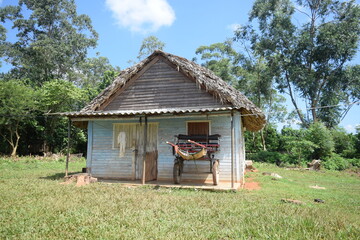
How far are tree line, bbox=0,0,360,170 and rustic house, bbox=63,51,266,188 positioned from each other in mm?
10965

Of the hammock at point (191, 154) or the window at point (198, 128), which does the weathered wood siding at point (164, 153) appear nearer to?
the window at point (198, 128)

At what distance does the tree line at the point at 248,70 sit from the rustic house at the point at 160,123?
10965 mm

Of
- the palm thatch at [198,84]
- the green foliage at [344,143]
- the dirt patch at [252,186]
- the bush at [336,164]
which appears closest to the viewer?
the dirt patch at [252,186]

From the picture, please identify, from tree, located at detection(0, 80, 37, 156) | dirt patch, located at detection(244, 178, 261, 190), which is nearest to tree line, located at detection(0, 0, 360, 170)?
tree, located at detection(0, 80, 37, 156)

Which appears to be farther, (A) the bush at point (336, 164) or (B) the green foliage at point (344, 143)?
(B) the green foliage at point (344, 143)

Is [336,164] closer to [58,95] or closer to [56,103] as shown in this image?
[58,95]

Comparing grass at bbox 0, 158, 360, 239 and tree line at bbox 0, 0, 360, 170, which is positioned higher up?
tree line at bbox 0, 0, 360, 170

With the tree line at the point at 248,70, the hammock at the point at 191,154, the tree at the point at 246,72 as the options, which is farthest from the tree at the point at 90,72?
the hammock at the point at 191,154

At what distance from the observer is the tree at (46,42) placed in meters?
28.2

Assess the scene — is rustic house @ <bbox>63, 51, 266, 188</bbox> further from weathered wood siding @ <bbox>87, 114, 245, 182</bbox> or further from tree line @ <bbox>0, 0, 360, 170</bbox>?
tree line @ <bbox>0, 0, 360, 170</bbox>

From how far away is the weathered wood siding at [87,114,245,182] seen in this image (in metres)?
9.94

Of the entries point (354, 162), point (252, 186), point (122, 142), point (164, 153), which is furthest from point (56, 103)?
point (354, 162)

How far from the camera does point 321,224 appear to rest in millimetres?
4602

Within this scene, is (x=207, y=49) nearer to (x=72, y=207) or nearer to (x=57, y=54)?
(x=57, y=54)
